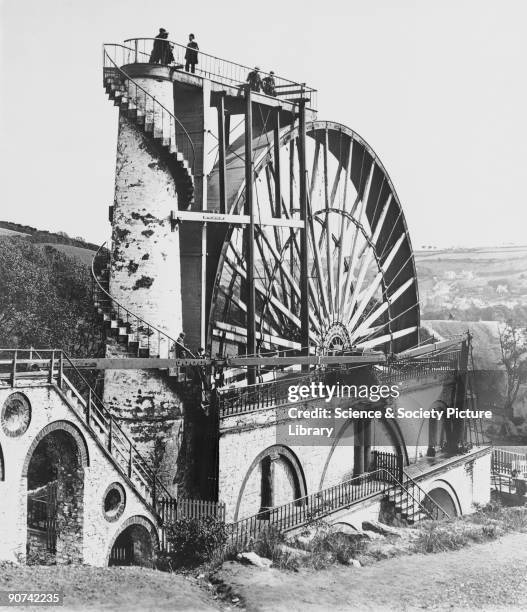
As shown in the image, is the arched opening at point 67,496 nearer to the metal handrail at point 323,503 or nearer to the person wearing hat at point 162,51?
the metal handrail at point 323,503

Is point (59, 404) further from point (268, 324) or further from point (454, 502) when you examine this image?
point (454, 502)

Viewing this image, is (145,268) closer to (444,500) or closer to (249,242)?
(249,242)

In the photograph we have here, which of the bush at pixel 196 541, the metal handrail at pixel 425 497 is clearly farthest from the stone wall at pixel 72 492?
the metal handrail at pixel 425 497

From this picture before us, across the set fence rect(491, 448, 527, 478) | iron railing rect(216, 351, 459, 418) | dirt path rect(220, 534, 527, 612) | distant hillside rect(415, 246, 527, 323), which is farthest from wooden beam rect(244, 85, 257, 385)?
distant hillside rect(415, 246, 527, 323)

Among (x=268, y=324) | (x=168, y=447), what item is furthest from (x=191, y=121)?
(x=168, y=447)

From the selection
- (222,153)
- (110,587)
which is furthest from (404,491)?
(110,587)

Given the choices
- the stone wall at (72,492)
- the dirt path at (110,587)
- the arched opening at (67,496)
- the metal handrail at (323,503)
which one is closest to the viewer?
the dirt path at (110,587)
